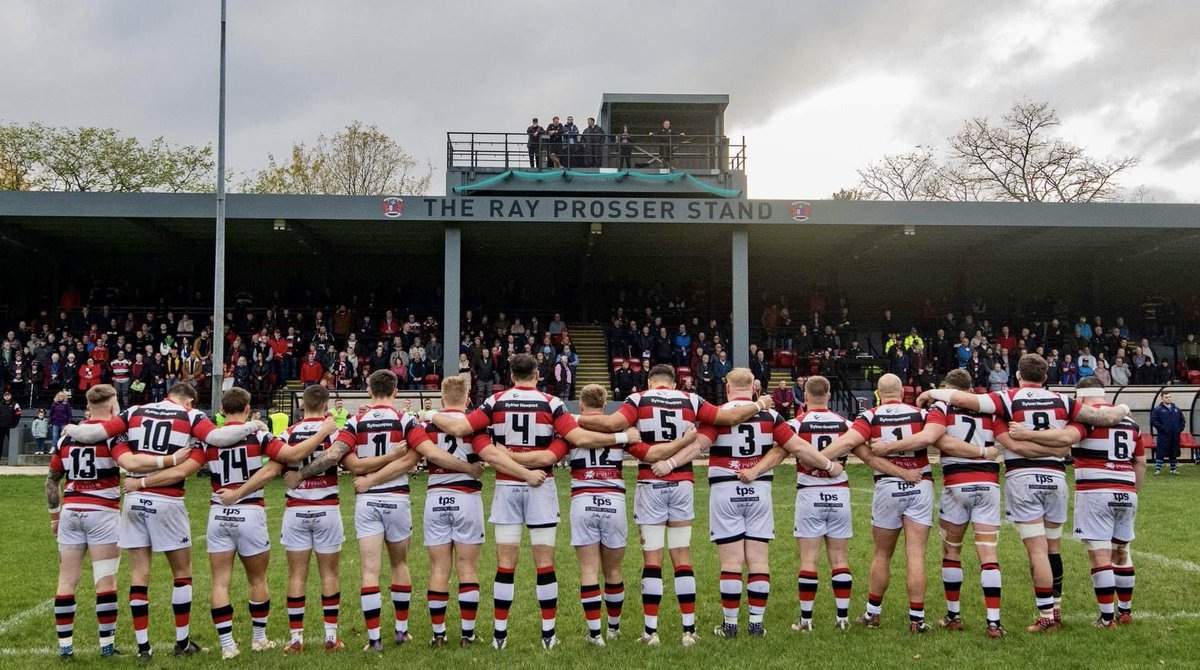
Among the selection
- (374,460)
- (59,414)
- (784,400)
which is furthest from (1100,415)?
(59,414)

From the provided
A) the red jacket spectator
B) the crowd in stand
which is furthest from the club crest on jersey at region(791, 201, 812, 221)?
the red jacket spectator

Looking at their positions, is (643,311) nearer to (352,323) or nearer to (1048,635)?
(352,323)

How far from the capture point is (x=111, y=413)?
6871 millimetres

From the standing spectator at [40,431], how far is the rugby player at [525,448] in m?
19.4

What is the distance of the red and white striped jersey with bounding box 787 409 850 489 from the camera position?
697 cm

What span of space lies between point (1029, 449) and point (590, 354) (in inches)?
840

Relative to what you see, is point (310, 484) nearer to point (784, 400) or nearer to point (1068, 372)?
point (784, 400)

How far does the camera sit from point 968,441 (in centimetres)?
697

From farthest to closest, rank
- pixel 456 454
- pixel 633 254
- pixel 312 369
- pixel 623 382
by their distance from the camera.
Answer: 1. pixel 633 254
2. pixel 623 382
3. pixel 312 369
4. pixel 456 454

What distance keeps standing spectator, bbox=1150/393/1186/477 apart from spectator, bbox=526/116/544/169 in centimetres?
1676

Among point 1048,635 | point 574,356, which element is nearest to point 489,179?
point 574,356

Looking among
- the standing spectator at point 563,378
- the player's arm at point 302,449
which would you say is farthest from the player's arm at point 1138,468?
the standing spectator at point 563,378

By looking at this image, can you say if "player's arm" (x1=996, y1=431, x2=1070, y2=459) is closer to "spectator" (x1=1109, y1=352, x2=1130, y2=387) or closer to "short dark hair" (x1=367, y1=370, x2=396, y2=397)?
"short dark hair" (x1=367, y1=370, x2=396, y2=397)

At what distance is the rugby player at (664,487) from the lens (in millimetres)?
6664
